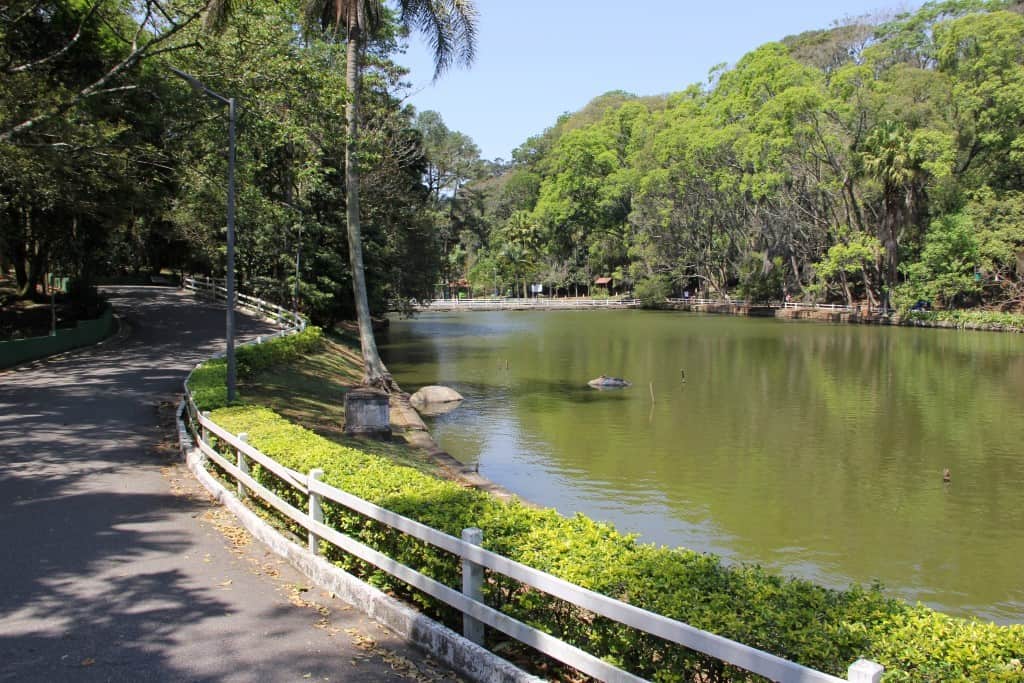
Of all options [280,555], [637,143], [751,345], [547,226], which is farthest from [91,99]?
[547,226]

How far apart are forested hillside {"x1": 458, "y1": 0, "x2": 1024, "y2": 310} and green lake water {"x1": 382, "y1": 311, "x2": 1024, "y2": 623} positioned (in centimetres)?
1401

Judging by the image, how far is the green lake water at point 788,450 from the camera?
12867 millimetres

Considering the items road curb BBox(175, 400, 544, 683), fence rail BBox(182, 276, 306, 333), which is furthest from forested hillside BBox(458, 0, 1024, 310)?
road curb BBox(175, 400, 544, 683)

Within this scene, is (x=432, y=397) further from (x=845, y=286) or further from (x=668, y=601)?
(x=845, y=286)

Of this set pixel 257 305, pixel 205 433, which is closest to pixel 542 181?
pixel 257 305

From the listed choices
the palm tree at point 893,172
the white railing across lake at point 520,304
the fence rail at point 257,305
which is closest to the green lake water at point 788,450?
the fence rail at point 257,305

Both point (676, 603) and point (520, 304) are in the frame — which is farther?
point (520, 304)

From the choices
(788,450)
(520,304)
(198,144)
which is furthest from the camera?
(520,304)

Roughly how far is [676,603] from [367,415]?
1446cm

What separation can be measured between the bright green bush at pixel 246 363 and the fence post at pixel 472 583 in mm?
9845

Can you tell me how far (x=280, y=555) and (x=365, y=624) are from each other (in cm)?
228

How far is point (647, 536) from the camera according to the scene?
44.2ft

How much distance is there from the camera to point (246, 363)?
22344 mm

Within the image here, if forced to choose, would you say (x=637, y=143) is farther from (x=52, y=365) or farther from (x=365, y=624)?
(x=365, y=624)
